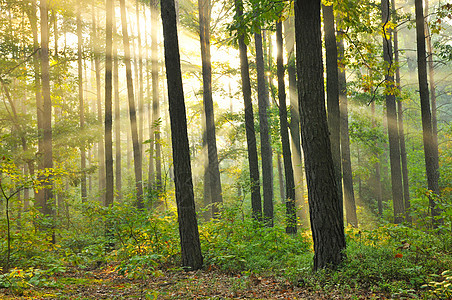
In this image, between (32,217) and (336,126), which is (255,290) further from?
(32,217)

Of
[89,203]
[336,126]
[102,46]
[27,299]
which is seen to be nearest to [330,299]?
[27,299]

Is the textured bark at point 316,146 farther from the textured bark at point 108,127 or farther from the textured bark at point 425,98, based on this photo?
the textured bark at point 108,127

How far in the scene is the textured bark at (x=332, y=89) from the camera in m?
8.48

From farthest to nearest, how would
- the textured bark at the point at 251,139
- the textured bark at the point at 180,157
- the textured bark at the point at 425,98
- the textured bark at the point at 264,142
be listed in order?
the textured bark at the point at 264,142
the textured bark at the point at 251,139
the textured bark at the point at 425,98
the textured bark at the point at 180,157

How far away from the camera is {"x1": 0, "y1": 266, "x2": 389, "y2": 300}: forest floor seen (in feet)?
15.2

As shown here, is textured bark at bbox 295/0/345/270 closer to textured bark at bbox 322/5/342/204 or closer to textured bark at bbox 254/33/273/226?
textured bark at bbox 322/5/342/204

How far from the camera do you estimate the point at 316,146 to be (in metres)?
5.39

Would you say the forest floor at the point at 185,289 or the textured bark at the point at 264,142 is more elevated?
the textured bark at the point at 264,142

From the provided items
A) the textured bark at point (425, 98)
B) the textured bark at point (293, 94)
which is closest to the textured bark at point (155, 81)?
the textured bark at point (293, 94)

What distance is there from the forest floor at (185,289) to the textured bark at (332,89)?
13.6 feet

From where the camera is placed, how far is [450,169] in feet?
55.0

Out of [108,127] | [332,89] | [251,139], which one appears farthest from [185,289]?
[108,127]

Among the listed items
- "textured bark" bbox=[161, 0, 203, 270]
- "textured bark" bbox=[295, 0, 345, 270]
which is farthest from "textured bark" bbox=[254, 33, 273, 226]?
"textured bark" bbox=[295, 0, 345, 270]

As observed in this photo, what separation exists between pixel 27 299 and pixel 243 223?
5810 mm
